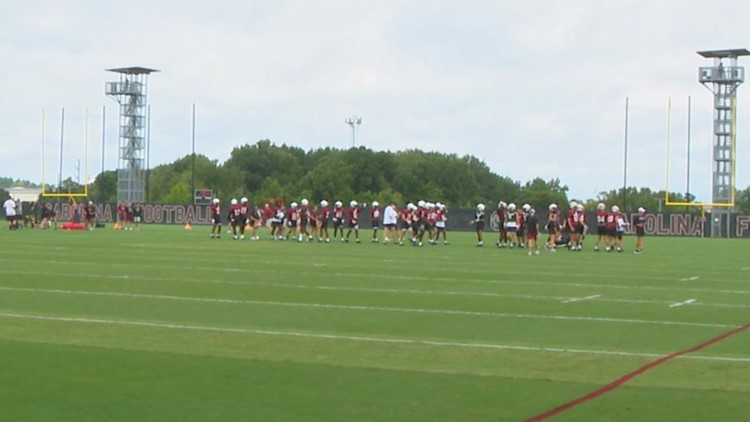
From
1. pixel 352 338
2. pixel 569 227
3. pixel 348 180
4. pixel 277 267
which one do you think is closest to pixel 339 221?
pixel 569 227

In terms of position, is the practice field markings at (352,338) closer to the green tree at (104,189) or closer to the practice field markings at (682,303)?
the practice field markings at (682,303)

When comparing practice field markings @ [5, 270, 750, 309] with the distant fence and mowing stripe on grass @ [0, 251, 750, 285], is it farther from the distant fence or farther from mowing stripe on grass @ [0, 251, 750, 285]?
the distant fence

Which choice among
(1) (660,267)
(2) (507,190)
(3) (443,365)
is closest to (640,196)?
(2) (507,190)

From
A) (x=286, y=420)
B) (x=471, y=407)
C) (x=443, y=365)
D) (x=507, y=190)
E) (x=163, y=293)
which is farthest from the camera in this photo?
(x=507, y=190)

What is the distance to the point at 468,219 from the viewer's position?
63.3m

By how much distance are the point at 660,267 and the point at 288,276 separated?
9.56 meters

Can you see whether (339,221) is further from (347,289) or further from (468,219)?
(468,219)

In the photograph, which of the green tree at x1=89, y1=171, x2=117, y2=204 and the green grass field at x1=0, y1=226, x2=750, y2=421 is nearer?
the green grass field at x1=0, y1=226, x2=750, y2=421

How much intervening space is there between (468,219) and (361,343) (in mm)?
51962

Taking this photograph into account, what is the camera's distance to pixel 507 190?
127 meters

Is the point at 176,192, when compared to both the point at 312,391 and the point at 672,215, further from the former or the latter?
the point at 312,391

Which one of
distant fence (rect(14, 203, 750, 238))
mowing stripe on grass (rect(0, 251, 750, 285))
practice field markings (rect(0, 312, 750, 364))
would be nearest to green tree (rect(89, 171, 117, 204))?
Result: distant fence (rect(14, 203, 750, 238))

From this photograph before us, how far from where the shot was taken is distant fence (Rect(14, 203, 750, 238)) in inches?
2254

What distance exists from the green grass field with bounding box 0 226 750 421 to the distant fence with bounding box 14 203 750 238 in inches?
1412
